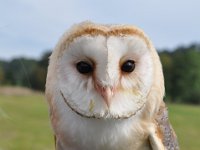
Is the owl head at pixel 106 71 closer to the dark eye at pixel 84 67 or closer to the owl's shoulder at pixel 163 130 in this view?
the dark eye at pixel 84 67

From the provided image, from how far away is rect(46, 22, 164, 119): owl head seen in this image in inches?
91.0

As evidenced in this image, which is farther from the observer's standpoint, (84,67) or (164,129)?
(164,129)

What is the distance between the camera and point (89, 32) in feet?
7.80

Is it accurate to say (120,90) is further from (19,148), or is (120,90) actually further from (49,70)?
(19,148)

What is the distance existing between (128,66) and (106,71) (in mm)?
119

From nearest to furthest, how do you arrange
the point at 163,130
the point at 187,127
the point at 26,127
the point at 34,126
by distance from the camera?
1. the point at 163,130
2. the point at 26,127
3. the point at 34,126
4. the point at 187,127

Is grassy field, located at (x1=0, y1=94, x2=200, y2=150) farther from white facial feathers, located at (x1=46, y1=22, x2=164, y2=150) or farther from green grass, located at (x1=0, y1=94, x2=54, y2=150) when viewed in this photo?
white facial feathers, located at (x1=46, y1=22, x2=164, y2=150)

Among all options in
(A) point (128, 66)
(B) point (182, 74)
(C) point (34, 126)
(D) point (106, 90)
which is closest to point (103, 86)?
(D) point (106, 90)

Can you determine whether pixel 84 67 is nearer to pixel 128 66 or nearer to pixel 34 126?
pixel 128 66

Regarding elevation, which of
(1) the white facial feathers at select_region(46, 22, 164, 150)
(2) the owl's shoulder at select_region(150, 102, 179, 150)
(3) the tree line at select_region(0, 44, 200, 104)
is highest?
(1) the white facial feathers at select_region(46, 22, 164, 150)

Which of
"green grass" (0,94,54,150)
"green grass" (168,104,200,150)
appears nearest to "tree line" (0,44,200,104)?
"green grass" (168,104,200,150)

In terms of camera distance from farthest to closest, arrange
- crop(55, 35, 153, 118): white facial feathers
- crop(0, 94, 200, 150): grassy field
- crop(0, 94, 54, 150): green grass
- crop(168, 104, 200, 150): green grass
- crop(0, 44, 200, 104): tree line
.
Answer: crop(0, 44, 200, 104): tree line → crop(168, 104, 200, 150): green grass → crop(0, 94, 200, 150): grassy field → crop(0, 94, 54, 150): green grass → crop(55, 35, 153, 118): white facial feathers

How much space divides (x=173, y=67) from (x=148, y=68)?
41615mm

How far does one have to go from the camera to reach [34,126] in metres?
22.1
